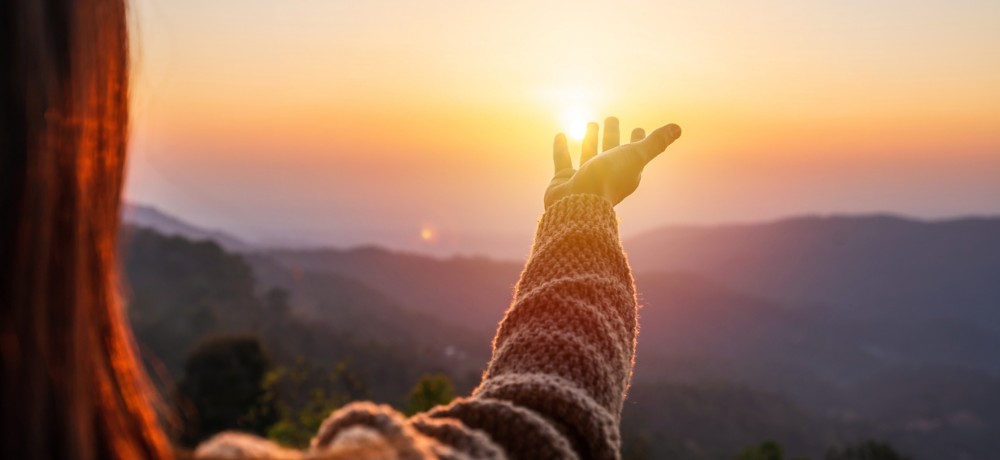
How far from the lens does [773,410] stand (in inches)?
1134

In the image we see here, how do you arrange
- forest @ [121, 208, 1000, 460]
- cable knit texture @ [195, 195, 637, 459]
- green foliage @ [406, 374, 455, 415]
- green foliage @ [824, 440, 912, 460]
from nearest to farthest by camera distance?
cable knit texture @ [195, 195, 637, 459], green foliage @ [406, 374, 455, 415], forest @ [121, 208, 1000, 460], green foliage @ [824, 440, 912, 460]

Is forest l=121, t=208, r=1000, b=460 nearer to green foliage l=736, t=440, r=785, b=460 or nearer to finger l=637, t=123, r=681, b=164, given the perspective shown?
green foliage l=736, t=440, r=785, b=460

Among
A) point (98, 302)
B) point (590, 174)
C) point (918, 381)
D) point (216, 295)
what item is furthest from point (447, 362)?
point (918, 381)

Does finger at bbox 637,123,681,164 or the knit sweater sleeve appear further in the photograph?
finger at bbox 637,123,681,164

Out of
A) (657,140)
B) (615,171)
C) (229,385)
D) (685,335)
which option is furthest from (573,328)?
(685,335)

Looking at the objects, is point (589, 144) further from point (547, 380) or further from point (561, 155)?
point (547, 380)

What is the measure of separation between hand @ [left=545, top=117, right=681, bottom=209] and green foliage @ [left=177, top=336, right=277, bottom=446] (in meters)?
10.3

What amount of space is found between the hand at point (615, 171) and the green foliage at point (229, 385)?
1032 centimetres

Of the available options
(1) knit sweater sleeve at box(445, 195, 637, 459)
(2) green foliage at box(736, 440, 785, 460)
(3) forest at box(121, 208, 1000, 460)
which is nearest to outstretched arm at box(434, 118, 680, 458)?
(1) knit sweater sleeve at box(445, 195, 637, 459)

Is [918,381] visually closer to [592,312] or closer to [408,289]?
[408,289]

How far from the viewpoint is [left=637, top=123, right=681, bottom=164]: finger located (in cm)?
213

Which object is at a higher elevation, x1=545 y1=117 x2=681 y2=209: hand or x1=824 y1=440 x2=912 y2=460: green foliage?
x1=545 y1=117 x2=681 y2=209: hand

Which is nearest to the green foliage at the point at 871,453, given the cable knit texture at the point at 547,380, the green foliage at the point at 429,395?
the green foliage at the point at 429,395

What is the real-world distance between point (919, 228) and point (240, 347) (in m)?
58.2
